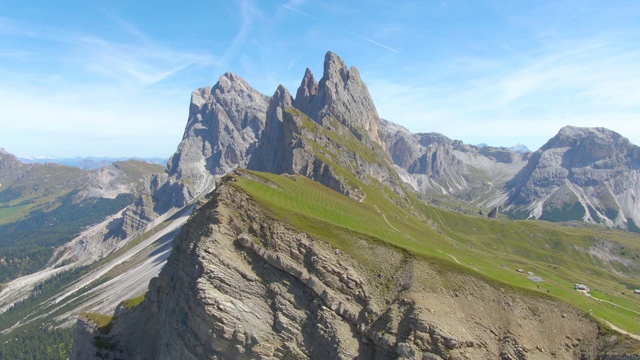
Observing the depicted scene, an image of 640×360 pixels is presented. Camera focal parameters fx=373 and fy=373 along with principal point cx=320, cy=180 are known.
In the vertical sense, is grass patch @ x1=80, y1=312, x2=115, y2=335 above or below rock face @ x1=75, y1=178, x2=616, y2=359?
below

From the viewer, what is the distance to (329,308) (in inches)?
1657

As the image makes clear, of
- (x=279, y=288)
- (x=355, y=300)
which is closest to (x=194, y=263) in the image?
(x=279, y=288)

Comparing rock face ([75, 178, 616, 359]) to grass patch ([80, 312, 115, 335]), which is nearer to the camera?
rock face ([75, 178, 616, 359])

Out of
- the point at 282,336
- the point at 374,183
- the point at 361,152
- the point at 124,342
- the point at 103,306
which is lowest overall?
the point at 103,306

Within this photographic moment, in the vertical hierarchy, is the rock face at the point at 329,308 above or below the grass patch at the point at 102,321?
above

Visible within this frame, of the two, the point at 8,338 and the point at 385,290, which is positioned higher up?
the point at 385,290

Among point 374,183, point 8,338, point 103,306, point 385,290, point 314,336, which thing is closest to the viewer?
point 314,336

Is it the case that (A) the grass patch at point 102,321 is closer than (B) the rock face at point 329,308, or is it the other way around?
(B) the rock face at point 329,308

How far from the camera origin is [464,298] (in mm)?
44219

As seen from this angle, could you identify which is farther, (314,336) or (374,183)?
(374,183)

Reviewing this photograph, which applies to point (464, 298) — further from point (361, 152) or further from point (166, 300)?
point (361, 152)

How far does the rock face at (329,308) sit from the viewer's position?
40125 mm

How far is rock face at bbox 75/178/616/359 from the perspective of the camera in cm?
4012

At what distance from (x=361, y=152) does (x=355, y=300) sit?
12616 centimetres
